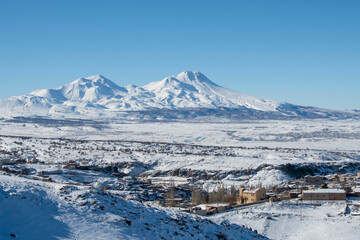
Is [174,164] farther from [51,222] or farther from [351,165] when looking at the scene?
[51,222]

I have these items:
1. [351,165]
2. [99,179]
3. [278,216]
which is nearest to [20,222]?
[278,216]

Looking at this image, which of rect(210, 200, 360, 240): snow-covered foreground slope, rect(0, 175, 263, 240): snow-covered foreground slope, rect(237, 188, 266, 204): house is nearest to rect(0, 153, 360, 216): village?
rect(237, 188, 266, 204): house

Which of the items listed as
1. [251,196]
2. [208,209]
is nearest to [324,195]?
[251,196]

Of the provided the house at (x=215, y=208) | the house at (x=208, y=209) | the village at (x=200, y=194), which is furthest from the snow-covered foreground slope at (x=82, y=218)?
the village at (x=200, y=194)

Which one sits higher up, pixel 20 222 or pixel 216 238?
pixel 20 222

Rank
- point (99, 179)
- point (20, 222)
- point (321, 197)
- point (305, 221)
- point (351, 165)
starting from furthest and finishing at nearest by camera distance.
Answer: point (351, 165) → point (99, 179) → point (321, 197) → point (305, 221) → point (20, 222)

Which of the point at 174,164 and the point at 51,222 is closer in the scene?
the point at 51,222

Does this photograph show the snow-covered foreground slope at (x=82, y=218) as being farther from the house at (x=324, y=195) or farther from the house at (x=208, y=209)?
the house at (x=324, y=195)

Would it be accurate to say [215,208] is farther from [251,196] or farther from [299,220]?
[251,196]
